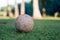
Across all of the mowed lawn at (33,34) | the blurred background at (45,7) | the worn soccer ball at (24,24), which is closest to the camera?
the mowed lawn at (33,34)

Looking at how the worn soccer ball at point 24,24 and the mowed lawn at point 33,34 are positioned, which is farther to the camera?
the worn soccer ball at point 24,24

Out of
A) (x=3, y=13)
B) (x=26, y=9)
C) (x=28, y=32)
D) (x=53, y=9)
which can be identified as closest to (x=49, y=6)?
(x=53, y=9)

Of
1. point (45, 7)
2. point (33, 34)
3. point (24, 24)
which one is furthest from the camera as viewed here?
point (45, 7)

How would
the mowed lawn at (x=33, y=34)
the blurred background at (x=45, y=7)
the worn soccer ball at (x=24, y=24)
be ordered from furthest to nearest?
the blurred background at (x=45, y=7) → the worn soccer ball at (x=24, y=24) → the mowed lawn at (x=33, y=34)

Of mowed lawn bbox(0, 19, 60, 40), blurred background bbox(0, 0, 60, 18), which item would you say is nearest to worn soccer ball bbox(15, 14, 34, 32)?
mowed lawn bbox(0, 19, 60, 40)

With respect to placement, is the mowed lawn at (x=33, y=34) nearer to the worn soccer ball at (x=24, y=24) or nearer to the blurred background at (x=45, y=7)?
the worn soccer ball at (x=24, y=24)

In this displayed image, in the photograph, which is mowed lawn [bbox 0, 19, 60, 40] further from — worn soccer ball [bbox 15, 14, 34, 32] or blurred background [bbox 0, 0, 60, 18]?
blurred background [bbox 0, 0, 60, 18]

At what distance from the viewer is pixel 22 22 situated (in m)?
10.6

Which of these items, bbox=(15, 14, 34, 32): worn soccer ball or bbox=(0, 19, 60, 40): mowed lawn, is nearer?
bbox=(0, 19, 60, 40): mowed lawn

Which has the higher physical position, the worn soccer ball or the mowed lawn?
the worn soccer ball

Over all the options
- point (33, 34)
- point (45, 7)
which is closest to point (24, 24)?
point (33, 34)

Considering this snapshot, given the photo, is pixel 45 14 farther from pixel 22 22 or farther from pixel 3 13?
pixel 22 22

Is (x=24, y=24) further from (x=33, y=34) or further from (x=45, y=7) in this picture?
(x=45, y=7)

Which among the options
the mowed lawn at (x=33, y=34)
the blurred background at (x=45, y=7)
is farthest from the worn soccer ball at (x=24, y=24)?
the blurred background at (x=45, y=7)
